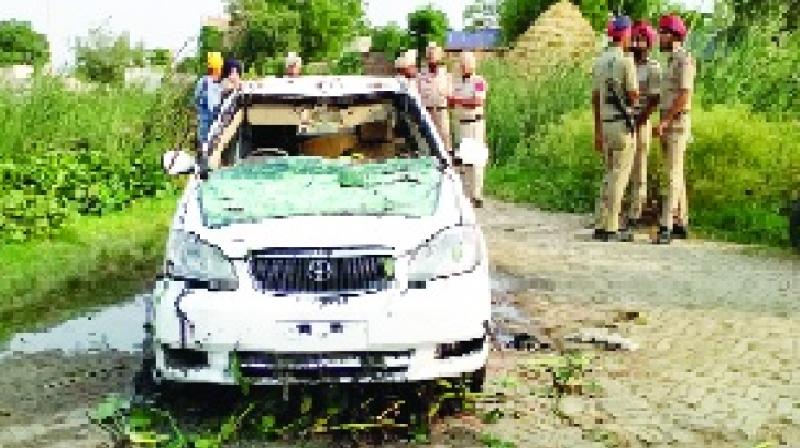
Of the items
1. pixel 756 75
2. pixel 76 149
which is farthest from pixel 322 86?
pixel 76 149

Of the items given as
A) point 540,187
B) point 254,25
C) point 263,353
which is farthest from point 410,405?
point 254,25

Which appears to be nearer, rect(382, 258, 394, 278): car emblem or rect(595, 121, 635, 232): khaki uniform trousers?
rect(382, 258, 394, 278): car emblem

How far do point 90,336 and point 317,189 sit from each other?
9.09 feet

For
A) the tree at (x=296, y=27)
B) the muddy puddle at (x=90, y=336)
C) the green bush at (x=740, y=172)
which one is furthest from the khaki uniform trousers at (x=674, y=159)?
the tree at (x=296, y=27)

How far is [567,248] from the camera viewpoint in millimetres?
13562

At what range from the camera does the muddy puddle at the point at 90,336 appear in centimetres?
909

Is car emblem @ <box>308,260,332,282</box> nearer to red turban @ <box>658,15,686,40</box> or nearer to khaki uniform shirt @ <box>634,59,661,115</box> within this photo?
red turban @ <box>658,15,686,40</box>

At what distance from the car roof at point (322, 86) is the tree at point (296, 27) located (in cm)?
3003

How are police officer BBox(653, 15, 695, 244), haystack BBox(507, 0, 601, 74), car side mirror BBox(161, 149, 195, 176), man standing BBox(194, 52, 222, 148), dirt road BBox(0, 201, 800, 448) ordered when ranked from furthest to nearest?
haystack BBox(507, 0, 601, 74)
man standing BBox(194, 52, 222, 148)
police officer BBox(653, 15, 695, 244)
car side mirror BBox(161, 149, 195, 176)
dirt road BBox(0, 201, 800, 448)

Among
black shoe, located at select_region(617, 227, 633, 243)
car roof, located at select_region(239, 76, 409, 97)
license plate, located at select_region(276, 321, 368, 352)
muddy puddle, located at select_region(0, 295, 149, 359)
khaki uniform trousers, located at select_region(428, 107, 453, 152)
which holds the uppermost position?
car roof, located at select_region(239, 76, 409, 97)

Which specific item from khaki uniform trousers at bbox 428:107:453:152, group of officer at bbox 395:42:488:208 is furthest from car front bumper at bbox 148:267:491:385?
khaki uniform trousers at bbox 428:107:453:152

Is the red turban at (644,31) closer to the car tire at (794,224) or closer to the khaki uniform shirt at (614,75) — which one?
the khaki uniform shirt at (614,75)

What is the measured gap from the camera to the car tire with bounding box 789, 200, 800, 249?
13031 millimetres

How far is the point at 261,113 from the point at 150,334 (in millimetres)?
2436
